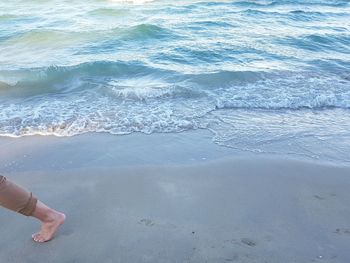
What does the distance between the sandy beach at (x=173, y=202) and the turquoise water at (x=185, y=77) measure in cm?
44

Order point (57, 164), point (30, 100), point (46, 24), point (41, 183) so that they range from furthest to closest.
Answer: point (46, 24) → point (30, 100) → point (57, 164) → point (41, 183)

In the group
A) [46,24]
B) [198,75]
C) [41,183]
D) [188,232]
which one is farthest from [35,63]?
[188,232]

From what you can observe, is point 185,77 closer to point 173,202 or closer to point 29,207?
point 173,202

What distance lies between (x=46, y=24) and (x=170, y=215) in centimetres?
1043

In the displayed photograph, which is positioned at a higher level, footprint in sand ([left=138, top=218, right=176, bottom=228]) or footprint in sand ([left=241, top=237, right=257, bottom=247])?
footprint in sand ([left=241, top=237, right=257, bottom=247])

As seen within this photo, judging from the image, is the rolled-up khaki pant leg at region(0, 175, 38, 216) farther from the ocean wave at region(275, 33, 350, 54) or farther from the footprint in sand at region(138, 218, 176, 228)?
the ocean wave at region(275, 33, 350, 54)

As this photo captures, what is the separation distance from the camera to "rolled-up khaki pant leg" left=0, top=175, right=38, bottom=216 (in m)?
2.85

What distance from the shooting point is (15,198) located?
Result: 2922 mm

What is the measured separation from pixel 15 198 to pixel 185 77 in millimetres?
5071

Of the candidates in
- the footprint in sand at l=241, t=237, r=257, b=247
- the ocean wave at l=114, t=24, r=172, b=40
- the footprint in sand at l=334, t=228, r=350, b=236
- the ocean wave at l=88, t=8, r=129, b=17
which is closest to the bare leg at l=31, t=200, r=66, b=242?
the footprint in sand at l=241, t=237, r=257, b=247

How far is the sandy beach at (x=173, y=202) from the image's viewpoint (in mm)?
3033

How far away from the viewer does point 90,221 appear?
3.40m

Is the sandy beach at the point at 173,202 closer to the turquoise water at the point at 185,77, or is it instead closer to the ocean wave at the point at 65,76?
the turquoise water at the point at 185,77

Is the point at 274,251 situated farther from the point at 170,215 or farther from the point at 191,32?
the point at 191,32
